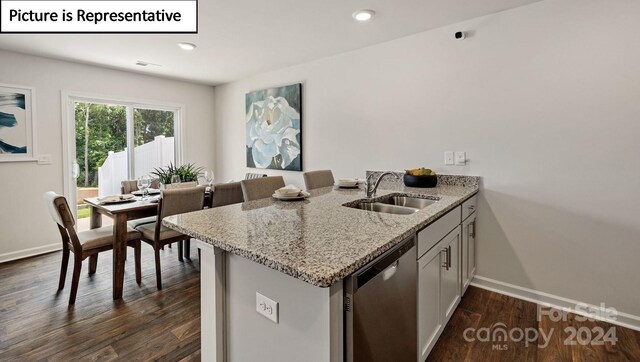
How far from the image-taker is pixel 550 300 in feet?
7.63

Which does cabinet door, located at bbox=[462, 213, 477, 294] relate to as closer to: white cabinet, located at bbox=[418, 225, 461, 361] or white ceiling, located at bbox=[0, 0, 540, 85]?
white cabinet, located at bbox=[418, 225, 461, 361]

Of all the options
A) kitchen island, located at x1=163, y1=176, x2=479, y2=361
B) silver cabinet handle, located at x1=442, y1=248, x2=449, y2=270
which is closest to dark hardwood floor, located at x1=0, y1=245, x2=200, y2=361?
kitchen island, located at x1=163, y1=176, x2=479, y2=361

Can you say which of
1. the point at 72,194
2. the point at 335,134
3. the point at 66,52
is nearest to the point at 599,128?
the point at 335,134

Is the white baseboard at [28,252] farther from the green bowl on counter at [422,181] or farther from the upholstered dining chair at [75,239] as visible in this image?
the green bowl on counter at [422,181]

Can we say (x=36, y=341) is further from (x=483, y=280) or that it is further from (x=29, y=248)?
(x=483, y=280)

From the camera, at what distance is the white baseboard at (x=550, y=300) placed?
2053 mm

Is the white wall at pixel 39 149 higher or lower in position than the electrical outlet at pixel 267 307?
higher

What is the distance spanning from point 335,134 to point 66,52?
3.05 m

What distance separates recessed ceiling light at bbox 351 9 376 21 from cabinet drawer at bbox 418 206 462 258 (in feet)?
5.41

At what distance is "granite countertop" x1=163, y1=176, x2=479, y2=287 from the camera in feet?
3.10


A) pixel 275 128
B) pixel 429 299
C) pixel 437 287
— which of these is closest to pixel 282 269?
pixel 429 299

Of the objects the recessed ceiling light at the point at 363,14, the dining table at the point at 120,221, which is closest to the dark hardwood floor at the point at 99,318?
the dining table at the point at 120,221

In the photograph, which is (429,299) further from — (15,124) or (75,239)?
(15,124)

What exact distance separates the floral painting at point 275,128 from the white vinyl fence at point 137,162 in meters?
1.33
